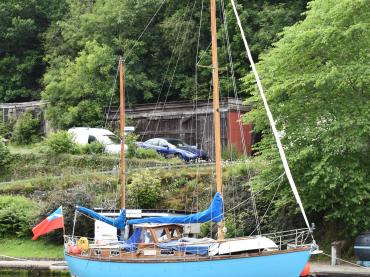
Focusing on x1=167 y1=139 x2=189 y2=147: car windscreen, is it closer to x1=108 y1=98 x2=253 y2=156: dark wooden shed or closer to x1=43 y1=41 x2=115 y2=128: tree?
x1=108 y1=98 x2=253 y2=156: dark wooden shed

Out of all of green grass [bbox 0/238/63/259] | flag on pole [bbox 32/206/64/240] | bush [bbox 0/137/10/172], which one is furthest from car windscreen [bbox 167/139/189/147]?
flag on pole [bbox 32/206/64/240]

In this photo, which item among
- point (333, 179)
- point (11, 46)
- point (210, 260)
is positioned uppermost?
point (11, 46)

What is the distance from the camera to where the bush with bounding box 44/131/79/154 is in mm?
43750

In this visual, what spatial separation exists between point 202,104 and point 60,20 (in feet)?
86.8

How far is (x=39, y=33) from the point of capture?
230 ft

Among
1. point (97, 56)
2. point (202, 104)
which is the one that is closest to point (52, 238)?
point (202, 104)

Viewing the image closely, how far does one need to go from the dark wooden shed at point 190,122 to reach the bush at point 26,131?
24.2ft

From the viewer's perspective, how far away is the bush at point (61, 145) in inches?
1722

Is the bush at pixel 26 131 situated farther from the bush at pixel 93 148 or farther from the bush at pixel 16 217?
the bush at pixel 16 217

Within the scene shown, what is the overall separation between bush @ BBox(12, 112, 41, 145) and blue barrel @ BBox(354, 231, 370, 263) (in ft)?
114

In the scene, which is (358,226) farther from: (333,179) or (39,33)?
(39,33)

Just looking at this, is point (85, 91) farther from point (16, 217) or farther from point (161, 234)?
point (161, 234)

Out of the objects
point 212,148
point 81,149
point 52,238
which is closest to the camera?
point 52,238

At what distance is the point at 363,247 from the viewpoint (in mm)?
26656
